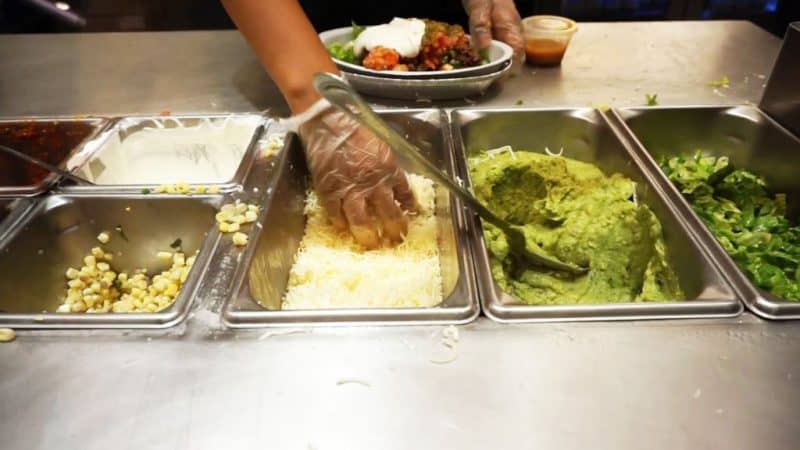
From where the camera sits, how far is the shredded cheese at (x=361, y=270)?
4.49 feet

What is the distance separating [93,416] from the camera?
91 cm

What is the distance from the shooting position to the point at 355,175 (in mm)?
1528

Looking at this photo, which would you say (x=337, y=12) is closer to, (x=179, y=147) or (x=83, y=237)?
(x=179, y=147)

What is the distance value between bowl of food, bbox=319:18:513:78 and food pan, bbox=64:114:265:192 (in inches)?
18.7

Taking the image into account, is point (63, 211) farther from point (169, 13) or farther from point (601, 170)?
point (169, 13)

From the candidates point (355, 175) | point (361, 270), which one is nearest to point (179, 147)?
point (355, 175)

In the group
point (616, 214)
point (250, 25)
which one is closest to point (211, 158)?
point (250, 25)

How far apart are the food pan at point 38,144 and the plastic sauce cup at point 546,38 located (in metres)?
1.65

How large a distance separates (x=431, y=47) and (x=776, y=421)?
163 centimetres

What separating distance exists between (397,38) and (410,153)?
99 cm

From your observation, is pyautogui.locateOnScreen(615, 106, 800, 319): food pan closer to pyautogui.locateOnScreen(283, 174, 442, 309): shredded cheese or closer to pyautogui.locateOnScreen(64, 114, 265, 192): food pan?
pyautogui.locateOnScreen(283, 174, 442, 309): shredded cheese

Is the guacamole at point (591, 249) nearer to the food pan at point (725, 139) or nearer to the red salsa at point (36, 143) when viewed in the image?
the food pan at point (725, 139)

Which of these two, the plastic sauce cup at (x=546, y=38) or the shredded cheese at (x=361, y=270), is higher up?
the plastic sauce cup at (x=546, y=38)

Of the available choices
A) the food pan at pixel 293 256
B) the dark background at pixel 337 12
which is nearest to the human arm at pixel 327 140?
the food pan at pixel 293 256
